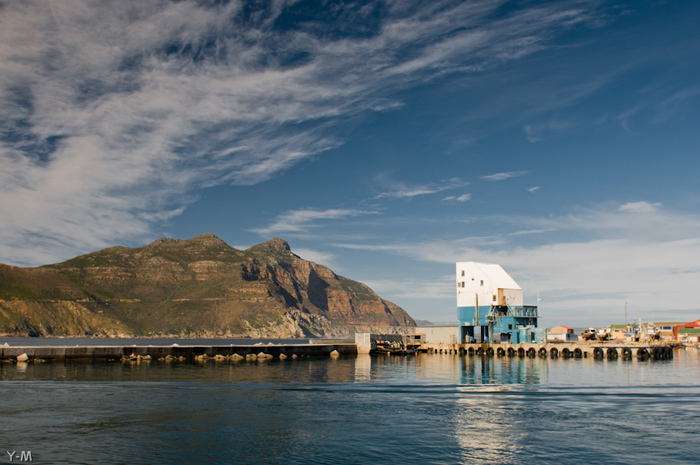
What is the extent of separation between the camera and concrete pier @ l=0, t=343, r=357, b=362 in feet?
220

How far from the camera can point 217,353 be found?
274 ft

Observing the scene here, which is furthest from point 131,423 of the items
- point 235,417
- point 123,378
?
point 123,378

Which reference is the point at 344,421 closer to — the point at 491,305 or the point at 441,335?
the point at 491,305

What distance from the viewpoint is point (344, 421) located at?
2847 centimetres

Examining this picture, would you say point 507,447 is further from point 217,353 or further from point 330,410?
point 217,353

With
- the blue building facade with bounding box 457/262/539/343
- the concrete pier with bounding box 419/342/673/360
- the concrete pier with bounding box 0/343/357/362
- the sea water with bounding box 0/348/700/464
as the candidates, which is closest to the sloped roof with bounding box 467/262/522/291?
the blue building facade with bounding box 457/262/539/343

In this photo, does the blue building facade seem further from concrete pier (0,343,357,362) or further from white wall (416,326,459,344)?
concrete pier (0,343,357,362)

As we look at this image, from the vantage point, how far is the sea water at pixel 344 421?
21.3 m

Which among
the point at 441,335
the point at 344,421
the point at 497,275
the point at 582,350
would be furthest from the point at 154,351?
the point at 582,350

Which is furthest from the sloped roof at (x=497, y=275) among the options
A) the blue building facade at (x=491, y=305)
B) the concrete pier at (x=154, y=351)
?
the concrete pier at (x=154, y=351)

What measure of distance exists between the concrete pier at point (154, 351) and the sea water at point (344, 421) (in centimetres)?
2061

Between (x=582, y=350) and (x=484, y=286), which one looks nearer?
(x=582, y=350)

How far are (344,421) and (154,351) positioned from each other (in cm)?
5776

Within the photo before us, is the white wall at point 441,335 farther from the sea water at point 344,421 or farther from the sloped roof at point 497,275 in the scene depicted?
the sea water at point 344,421
